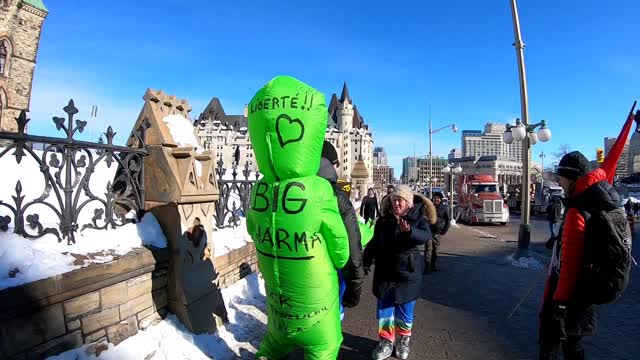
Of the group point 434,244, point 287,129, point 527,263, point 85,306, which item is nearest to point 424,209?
point 287,129

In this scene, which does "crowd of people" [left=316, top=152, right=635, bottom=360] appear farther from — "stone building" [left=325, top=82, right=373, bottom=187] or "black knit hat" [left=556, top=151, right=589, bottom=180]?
"stone building" [left=325, top=82, right=373, bottom=187]

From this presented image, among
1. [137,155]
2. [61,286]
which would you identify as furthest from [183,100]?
[61,286]

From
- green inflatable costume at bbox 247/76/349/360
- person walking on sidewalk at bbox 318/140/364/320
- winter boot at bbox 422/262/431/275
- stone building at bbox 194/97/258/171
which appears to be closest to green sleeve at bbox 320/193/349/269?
green inflatable costume at bbox 247/76/349/360

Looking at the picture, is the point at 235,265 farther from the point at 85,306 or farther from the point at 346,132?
the point at 346,132

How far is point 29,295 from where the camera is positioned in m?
2.41

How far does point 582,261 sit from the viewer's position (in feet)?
9.34

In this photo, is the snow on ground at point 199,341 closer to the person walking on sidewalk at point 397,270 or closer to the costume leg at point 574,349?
the person walking on sidewalk at point 397,270

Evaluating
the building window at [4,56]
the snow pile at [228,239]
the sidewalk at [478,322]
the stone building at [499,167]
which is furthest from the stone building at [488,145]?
the snow pile at [228,239]

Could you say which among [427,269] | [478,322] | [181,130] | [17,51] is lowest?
[427,269]

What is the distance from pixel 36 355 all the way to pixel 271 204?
178cm

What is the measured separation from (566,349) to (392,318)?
1546 millimetres

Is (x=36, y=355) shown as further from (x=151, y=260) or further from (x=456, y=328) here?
(x=456, y=328)

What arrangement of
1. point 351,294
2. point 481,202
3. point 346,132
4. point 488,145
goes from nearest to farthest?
point 351,294, point 481,202, point 346,132, point 488,145

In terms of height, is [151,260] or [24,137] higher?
[24,137]
